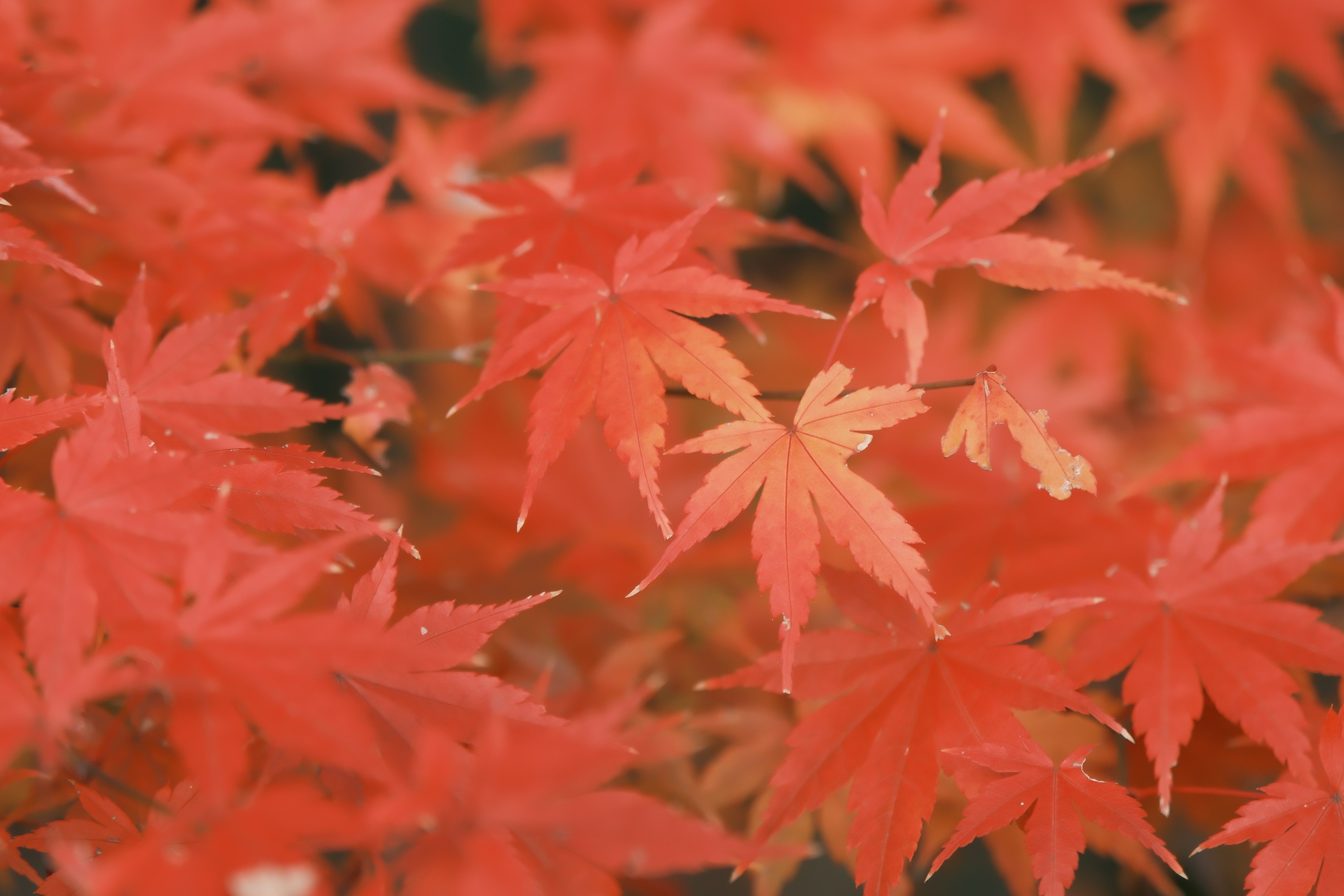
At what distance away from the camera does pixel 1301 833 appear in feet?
1.95

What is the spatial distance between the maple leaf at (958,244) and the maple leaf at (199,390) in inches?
16.2

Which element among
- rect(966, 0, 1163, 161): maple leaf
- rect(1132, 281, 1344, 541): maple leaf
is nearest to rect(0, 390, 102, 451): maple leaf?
rect(1132, 281, 1344, 541): maple leaf

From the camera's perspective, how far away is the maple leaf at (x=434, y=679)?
0.57 meters

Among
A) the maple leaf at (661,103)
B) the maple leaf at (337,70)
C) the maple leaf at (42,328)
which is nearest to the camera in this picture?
the maple leaf at (42,328)

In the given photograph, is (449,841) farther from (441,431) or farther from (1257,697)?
(441,431)

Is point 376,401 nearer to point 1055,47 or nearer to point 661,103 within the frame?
point 661,103

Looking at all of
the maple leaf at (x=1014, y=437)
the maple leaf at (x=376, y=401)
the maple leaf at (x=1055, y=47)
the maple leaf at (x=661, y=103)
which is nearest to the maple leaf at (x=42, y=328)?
the maple leaf at (x=376, y=401)

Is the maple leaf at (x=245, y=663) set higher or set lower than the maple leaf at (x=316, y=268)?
lower

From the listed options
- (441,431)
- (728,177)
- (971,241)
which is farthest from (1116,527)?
(728,177)

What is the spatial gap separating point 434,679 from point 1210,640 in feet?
1.90

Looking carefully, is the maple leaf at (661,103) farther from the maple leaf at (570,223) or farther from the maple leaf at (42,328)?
the maple leaf at (42,328)

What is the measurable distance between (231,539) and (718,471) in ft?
0.98

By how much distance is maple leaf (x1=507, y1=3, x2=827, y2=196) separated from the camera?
1.31 meters

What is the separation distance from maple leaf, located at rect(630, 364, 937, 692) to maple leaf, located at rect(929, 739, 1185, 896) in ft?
0.35
